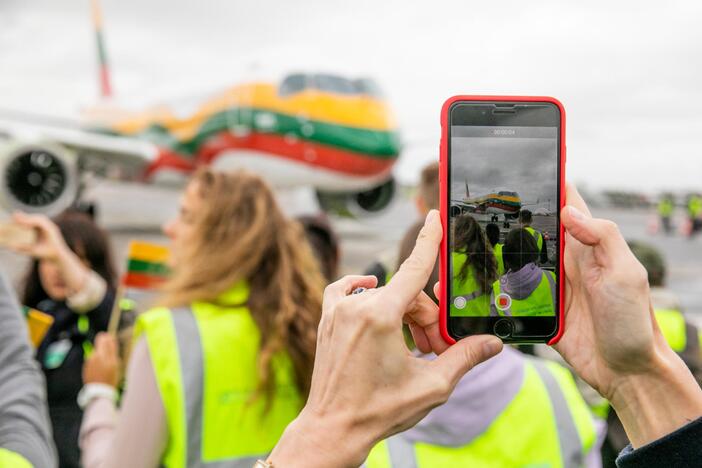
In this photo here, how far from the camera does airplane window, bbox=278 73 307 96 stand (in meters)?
10.7

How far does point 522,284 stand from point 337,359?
314 millimetres

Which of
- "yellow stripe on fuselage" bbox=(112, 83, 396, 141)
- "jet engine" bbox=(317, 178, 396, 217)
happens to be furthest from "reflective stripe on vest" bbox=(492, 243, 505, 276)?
"jet engine" bbox=(317, 178, 396, 217)

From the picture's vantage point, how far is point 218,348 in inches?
64.6

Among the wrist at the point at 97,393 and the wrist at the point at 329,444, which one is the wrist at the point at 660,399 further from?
the wrist at the point at 97,393

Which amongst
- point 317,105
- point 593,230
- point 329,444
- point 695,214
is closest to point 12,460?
point 329,444

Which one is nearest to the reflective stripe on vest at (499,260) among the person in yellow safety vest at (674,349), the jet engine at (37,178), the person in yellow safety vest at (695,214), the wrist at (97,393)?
the person in yellow safety vest at (674,349)

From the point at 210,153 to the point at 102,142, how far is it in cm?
260

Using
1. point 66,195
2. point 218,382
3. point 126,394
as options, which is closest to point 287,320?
point 218,382

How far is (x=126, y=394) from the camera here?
5.13 ft

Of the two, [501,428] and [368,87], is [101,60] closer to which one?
[368,87]

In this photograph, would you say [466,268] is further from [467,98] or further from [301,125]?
[301,125]

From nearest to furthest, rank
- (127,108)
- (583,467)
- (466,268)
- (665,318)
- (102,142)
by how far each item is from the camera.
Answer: (466,268) < (583,467) < (665,318) < (102,142) < (127,108)

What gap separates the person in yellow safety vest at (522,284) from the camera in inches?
36.2

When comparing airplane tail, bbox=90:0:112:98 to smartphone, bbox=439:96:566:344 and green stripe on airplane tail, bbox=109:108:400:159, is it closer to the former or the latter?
green stripe on airplane tail, bbox=109:108:400:159
